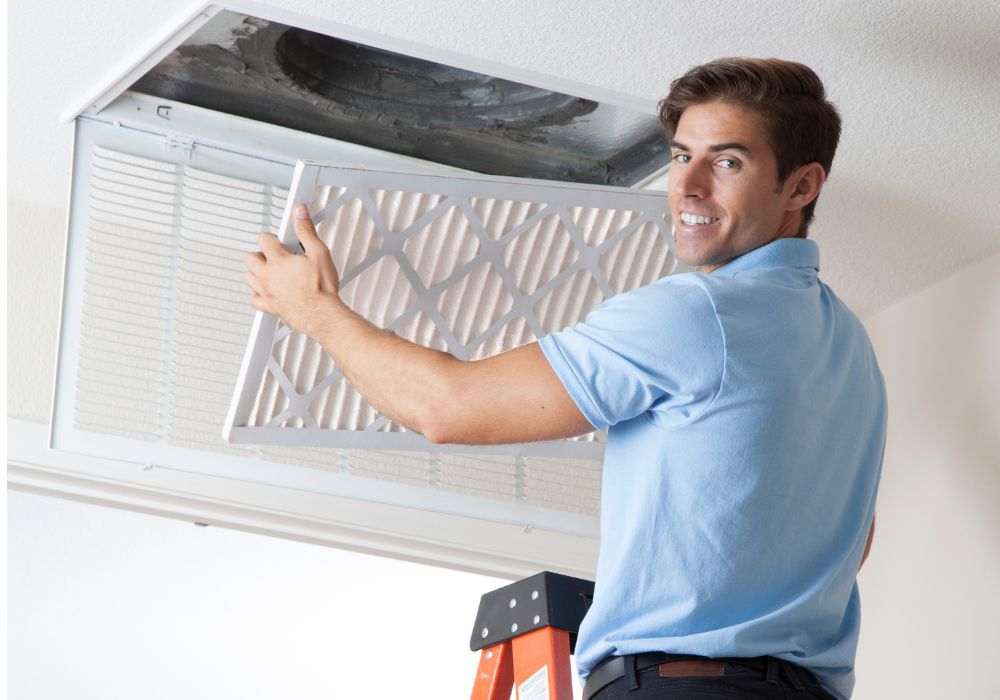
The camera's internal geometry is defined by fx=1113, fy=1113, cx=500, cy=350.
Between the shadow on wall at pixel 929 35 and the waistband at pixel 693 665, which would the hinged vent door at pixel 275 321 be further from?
the waistband at pixel 693 665

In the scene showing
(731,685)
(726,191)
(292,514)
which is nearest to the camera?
(731,685)

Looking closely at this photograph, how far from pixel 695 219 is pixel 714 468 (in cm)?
34

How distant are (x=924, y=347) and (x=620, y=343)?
4.83ft

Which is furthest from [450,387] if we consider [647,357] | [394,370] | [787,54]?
[787,54]

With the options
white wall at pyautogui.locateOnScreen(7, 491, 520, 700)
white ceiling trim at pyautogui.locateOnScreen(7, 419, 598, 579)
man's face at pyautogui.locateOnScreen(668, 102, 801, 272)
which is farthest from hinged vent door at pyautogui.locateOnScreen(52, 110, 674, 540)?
white wall at pyautogui.locateOnScreen(7, 491, 520, 700)

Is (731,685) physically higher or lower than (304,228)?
lower

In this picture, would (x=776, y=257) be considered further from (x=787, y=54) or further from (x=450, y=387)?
(x=787, y=54)

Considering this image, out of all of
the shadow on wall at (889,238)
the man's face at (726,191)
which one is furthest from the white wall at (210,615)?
the man's face at (726,191)

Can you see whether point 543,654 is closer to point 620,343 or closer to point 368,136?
point 620,343

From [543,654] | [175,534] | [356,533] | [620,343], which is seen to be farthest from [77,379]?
[175,534]

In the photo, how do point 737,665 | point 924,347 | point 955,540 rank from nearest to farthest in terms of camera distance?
point 737,665 → point 955,540 → point 924,347

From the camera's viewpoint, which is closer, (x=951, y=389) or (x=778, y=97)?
(x=778, y=97)

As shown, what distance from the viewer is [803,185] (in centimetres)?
136

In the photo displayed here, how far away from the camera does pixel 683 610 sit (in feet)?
3.63
